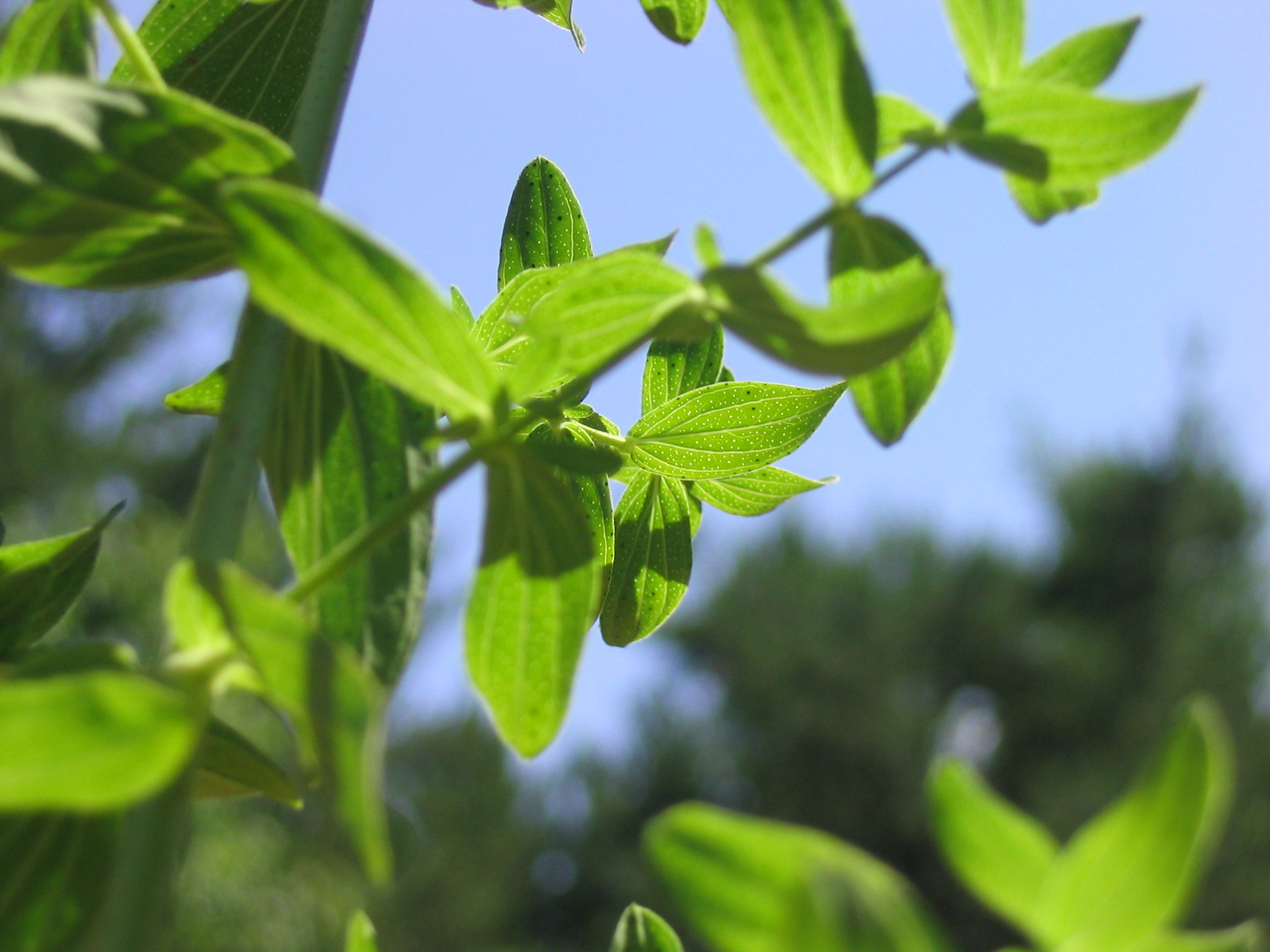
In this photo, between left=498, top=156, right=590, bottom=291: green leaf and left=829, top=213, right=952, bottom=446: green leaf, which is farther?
left=498, top=156, right=590, bottom=291: green leaf

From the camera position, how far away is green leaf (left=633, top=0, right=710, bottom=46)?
337 mm

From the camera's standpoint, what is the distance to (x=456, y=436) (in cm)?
21

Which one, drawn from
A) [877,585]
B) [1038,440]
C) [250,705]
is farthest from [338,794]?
[1038,440]

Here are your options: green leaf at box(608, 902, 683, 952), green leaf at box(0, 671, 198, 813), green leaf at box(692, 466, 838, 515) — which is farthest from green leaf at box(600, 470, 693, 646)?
green leaf at box(0, 671, 198, 813)

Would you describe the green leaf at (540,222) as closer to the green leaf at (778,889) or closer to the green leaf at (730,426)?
the green leaf at (730,426)

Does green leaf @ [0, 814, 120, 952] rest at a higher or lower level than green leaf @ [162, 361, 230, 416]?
lower

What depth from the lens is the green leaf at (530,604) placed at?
0.73 ft

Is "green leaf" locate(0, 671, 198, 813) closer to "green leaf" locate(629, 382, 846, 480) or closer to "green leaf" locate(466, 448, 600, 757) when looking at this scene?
"green leaf" locate(466, 448, 600, 757)

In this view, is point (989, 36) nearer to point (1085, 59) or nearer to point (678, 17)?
point (1085, 59)

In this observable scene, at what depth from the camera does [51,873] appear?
18 centimetres

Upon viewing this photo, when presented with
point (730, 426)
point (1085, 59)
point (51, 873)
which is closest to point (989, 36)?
point (1085, 59)

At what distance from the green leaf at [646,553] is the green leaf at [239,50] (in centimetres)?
16

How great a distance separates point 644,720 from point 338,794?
27.0 feet

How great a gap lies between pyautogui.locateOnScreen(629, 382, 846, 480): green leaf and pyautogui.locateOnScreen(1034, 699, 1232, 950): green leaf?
0.61ft
